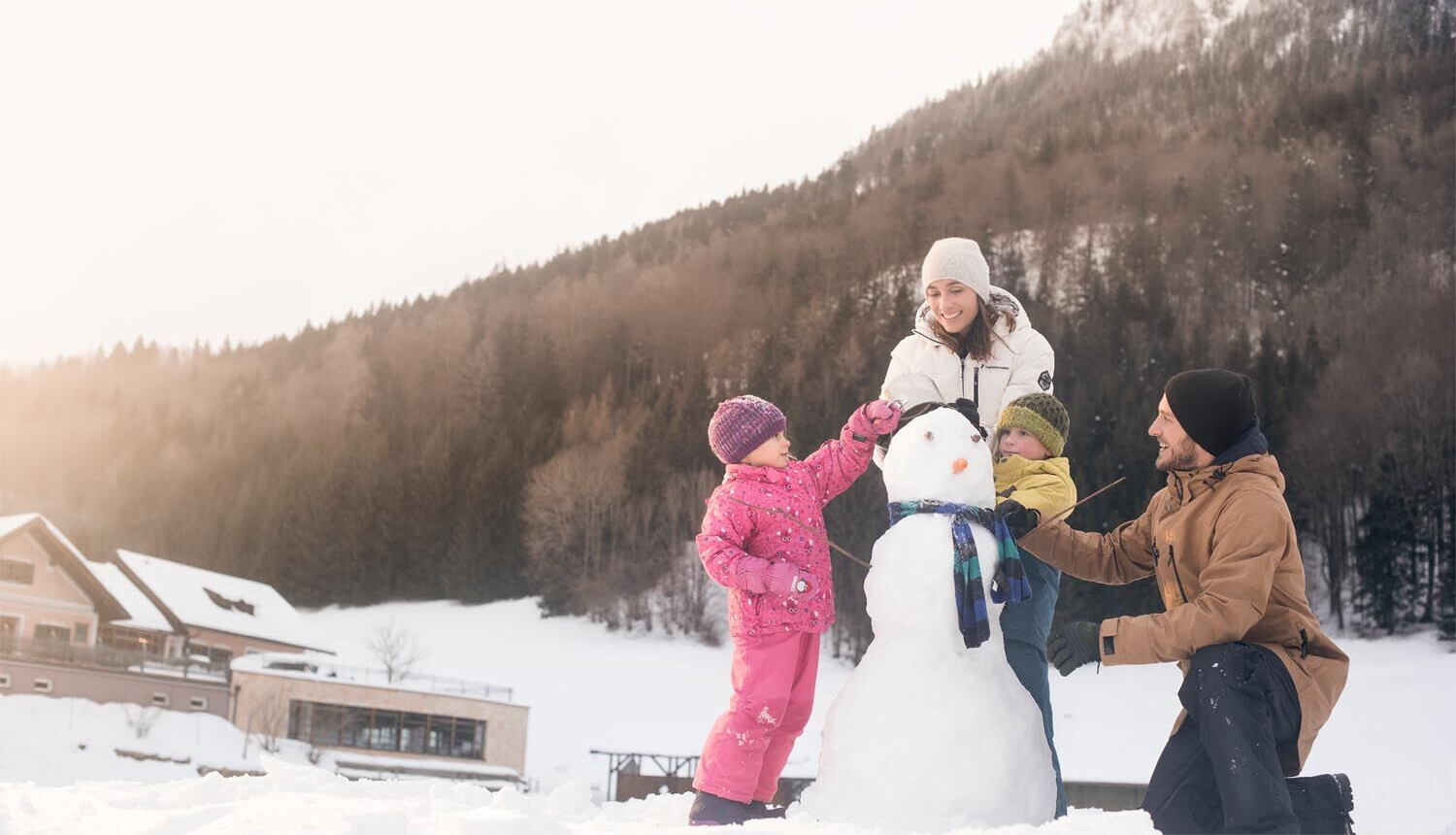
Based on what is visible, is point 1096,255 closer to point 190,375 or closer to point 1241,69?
point 1241,69

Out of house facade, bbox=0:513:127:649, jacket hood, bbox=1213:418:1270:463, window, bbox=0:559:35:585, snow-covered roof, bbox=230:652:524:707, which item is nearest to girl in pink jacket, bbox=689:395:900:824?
jacket hood, bbox=1213:418:1270:463

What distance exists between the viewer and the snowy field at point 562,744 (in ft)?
10.5

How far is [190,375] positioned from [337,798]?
228 ft

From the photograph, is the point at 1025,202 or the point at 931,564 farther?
the point at 1025,202

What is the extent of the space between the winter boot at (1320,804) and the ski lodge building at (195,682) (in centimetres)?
2290

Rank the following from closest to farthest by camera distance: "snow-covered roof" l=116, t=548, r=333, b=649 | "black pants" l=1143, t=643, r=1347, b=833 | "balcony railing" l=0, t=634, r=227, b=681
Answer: "black pants" l=1143, t=643, r=1347, b=833 → "balcony railing" l=0, t=634, r=227, b=681 → "snow-covered roof" l=116, t=548, r=333, b=649

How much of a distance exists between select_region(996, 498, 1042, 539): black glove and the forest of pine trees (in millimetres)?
26314

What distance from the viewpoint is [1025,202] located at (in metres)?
55.8

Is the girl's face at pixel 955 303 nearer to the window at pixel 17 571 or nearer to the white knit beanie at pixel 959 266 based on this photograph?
the white knit beanie at pixel 959 266

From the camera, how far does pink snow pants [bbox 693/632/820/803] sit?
151 inches

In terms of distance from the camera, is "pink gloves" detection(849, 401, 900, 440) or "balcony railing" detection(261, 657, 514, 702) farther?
"balcony railing" detection(261, 657, 514, 702)

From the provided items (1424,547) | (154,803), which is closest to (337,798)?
(154,803)

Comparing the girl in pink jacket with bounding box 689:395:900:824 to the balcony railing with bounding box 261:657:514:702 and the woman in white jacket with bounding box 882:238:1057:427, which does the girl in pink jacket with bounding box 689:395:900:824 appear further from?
the balcony railing with bounding box 261:657:514:702

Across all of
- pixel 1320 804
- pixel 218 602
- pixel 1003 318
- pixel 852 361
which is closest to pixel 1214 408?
pixel 1003 318
